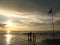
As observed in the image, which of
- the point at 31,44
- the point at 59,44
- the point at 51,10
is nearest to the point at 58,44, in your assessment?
the point at 59,44

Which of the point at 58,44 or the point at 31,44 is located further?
the point at 58,44

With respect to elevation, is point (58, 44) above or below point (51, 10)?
below

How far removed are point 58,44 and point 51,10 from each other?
24997 millimetres

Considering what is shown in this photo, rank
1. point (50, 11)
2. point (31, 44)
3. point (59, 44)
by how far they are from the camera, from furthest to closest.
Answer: point (59, 44) → point (31, 44) → point (50, 11)

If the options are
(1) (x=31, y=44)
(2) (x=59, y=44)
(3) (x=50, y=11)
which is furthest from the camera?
(2) (x=59, y=44)

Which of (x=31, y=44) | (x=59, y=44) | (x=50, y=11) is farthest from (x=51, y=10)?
(x=59, y=44)

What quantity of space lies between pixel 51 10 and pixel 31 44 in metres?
17.2

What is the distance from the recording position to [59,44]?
161ft

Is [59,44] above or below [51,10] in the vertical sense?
below

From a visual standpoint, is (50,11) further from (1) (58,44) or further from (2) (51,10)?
(1) (58,44)

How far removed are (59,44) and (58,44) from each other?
593 millimetres

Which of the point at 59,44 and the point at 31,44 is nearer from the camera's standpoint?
the point at 31,44

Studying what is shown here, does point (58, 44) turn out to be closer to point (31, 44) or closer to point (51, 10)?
point (31, 44)

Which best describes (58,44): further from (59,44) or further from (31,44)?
(31,44)
